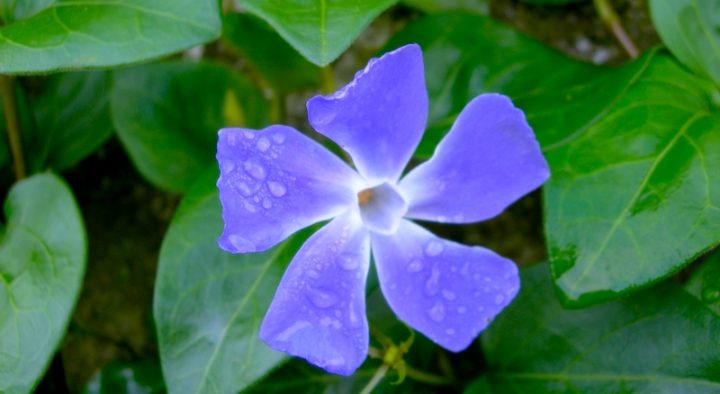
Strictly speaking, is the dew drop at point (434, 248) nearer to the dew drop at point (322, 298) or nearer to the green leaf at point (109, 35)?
the dew drop at point (322, 298)

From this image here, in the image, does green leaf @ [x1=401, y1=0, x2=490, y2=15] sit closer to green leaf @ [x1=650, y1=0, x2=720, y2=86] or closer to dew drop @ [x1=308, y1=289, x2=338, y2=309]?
green leaf @ [x1=650, y1=0, x2=720, y2=86]

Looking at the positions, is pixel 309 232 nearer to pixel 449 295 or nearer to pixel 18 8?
pixel 449 295

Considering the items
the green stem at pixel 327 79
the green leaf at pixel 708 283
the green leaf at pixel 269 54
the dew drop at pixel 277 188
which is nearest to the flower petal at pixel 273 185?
the dew drop at pixel 277 188

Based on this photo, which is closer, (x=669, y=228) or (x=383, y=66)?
(x=383, y=66)

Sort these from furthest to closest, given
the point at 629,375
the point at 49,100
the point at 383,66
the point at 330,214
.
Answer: the point at 49,100 → the point at 629,375 → the point at 330,214 → the point at 383,66

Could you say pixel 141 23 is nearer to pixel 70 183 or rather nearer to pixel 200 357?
pixel 200 357

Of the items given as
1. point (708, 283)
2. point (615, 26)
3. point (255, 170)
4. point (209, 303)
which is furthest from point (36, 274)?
point (615, 26)

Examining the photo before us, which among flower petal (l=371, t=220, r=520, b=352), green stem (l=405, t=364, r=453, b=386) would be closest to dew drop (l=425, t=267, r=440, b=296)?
flower petal (l=371, t=220, r=520, b=352)

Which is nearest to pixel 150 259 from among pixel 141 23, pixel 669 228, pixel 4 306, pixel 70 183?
pixel 70 183
